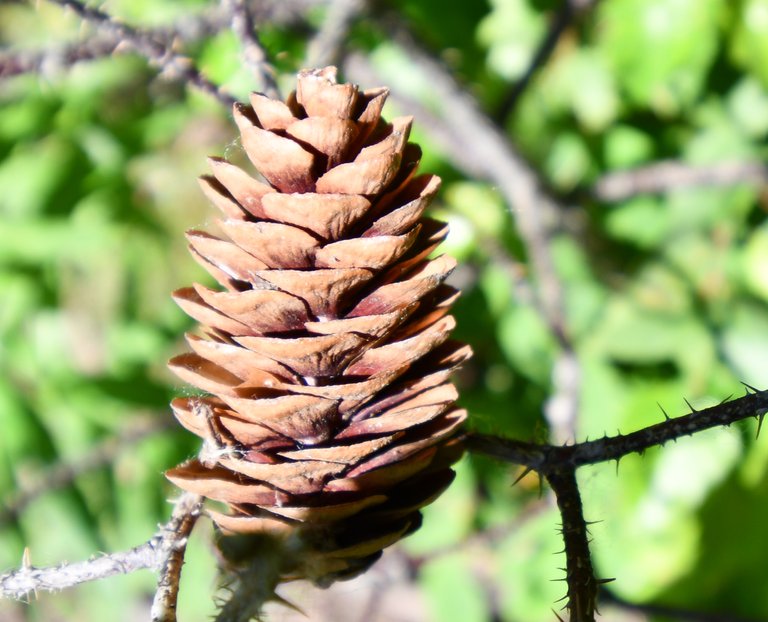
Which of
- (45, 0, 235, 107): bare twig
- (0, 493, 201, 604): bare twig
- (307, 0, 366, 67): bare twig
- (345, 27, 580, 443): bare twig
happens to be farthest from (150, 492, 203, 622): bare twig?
(345, 27, 580, 443): bare twig

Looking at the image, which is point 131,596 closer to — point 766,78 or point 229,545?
point 229,545

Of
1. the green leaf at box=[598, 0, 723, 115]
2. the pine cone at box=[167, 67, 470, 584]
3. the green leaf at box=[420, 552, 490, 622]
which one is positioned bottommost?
the pine cone at box=[167, 67, 470, 584]

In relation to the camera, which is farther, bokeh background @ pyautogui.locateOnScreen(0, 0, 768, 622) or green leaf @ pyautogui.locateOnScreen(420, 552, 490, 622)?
green leaf @ pyautogui.locateOnScreen(420, 552, 490, 622)

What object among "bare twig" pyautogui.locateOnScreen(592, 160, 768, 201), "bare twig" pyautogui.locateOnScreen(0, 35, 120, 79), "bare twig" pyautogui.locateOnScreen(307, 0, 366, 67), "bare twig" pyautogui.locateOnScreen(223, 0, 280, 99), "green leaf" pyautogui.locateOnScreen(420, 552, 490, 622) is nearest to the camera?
"bare twig" pyautogui.locateOnScreen(223, 0, 280, 99)

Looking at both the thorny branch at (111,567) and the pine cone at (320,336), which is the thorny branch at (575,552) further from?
the thorny branch at (111,567)

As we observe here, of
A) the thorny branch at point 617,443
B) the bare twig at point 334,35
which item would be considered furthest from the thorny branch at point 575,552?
the bare twig at point 334,35

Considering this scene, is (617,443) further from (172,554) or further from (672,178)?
(672,178)

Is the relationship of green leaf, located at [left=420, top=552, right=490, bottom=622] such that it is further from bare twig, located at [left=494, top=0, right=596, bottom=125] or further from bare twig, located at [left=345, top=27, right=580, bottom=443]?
bare twig, located at [left=494, top=0, right=596, bottom=125]
